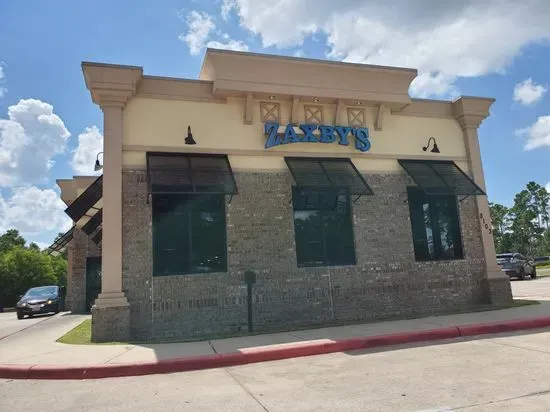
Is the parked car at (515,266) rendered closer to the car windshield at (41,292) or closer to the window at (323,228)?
the window at (323,228)

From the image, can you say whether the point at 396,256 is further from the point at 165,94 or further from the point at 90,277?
the point at 90,277

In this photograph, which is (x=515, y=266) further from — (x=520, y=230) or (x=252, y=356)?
(x=520, y=230)

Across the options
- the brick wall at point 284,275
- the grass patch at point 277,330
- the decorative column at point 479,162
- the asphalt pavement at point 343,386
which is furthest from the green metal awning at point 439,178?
the asphalt pavement at point 343,386

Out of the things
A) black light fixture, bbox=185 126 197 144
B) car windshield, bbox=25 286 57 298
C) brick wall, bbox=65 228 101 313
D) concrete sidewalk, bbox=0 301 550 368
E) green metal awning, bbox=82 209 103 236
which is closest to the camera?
concrete sidewalk, bbox=0 301 550 368

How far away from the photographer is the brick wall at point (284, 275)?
1048 centimetres

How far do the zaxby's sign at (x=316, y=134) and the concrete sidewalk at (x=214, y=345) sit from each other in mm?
4959

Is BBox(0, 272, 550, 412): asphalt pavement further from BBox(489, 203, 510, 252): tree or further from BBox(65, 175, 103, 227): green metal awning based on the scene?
BBox(489, 203, 510, 252): tree

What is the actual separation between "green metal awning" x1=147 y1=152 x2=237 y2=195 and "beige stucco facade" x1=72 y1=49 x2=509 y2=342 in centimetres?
24

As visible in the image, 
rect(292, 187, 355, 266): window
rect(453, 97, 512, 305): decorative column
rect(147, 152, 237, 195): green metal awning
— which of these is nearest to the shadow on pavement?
rect(292, 187, 355, 266): window

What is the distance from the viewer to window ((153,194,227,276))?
1078 cm

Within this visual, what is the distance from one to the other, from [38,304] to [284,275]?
1546 centimetres

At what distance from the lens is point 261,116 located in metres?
12.2

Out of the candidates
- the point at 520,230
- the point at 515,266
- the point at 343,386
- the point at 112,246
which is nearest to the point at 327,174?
the point at 112,246

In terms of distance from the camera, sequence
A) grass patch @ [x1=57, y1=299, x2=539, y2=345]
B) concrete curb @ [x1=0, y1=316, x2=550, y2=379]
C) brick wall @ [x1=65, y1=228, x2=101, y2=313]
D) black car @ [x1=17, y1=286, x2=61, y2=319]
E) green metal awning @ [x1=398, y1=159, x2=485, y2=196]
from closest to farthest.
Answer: concrete curb @ [x1=0, y1=316, x2=550, y2=379] < grass patch @ [x1=57, y1=299, x2=539, y2=345] < green metal awning @ [x1=398, y1=159, x2=485, y2=196] < brick wall @ [x1=65, y1=228, x2=101, y2=313] < black car @ [x1=17, y1=286, x2=61, y2=319]
